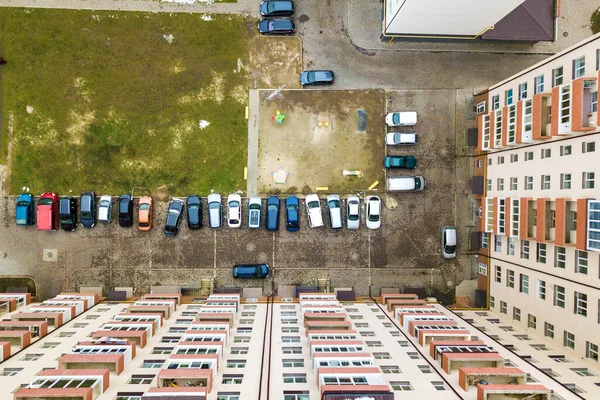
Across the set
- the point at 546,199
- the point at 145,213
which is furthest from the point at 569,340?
the point at 145,213

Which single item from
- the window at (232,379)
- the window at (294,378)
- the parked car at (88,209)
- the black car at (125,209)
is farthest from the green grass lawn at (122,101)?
the window at (294,378)

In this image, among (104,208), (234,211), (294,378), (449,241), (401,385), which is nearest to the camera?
(401,385)

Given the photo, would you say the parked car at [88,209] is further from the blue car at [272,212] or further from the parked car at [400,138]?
the parked car at [400,138]

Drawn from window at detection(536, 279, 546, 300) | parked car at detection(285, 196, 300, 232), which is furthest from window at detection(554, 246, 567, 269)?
parked car at detection(285, 196, 300, 232)

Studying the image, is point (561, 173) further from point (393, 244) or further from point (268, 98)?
point (268, 98)

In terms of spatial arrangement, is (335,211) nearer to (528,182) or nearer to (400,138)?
(400,138)

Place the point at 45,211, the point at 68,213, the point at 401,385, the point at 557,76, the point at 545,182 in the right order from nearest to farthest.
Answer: the point at 401,385 → the point at 557,76 → the point at 545,182 → the point at 45,211 → the point at 68,213

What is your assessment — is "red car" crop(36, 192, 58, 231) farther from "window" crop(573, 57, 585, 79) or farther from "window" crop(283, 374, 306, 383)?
"window" crop(573, 57, 585, 79)

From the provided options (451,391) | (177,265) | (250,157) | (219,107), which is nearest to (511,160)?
(451,391)
